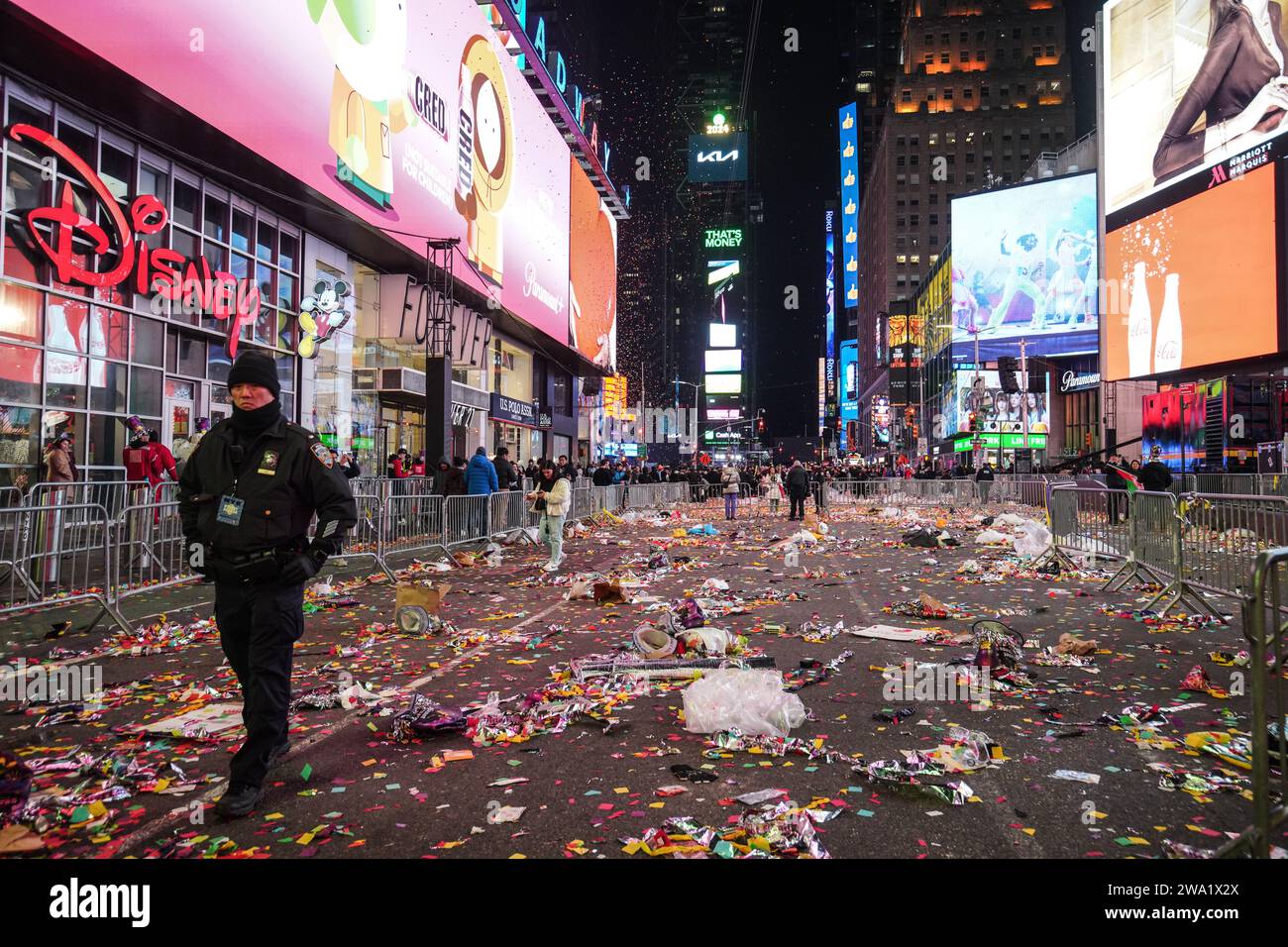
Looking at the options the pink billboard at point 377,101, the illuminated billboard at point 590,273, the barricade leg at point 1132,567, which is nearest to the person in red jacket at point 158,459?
the pink billboard at point 377,101

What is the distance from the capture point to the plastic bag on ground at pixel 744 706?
4902 millimetres

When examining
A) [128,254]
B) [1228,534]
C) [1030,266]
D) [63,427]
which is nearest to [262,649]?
[1228,534]

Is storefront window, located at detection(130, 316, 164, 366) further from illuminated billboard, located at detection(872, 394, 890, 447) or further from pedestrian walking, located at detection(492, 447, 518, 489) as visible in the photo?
illuminated billboard, located at detection(872, 394, 890, 447)

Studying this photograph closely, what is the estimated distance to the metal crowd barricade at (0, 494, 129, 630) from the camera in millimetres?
7441

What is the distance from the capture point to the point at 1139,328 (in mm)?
34938

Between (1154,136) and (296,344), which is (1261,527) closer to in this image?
(296,344)

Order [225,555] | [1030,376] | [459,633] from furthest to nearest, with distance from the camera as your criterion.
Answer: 1. [1030,376]
2. [459,633]
3. [225,555]

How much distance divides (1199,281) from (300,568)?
36767 mm

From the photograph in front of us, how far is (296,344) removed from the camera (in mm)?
20938

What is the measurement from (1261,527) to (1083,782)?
4.96 m

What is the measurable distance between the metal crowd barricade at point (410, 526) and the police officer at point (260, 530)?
27.3ft

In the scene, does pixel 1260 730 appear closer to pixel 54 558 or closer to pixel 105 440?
pixel 54 558

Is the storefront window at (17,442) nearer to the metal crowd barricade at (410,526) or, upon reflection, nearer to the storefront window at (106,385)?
the storefront window at (106,385)
